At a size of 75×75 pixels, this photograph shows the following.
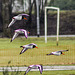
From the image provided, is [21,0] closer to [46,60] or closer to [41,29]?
[41,29]

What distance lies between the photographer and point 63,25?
37781 mm

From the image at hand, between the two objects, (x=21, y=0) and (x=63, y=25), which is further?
(x=21, y=0)

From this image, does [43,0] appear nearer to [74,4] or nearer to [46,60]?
[74,4]

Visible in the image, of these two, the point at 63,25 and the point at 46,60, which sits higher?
the point at 46,60

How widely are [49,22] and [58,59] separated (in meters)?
26.4

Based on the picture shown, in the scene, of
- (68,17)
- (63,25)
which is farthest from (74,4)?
(63,25)

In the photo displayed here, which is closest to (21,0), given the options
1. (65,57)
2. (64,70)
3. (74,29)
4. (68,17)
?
(68,17)

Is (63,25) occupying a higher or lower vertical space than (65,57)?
lower

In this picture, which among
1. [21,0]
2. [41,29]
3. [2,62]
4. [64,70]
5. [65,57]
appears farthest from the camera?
[21,0]

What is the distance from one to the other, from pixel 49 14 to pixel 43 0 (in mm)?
5502

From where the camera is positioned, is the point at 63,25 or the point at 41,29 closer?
the point at 41,29

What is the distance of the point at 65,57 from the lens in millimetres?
13242

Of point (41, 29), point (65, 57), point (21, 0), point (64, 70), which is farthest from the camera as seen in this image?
point (21, 0)

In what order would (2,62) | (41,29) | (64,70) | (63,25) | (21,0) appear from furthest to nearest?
(21,0), (63,25), (41,29), (2,62), (64,70)
